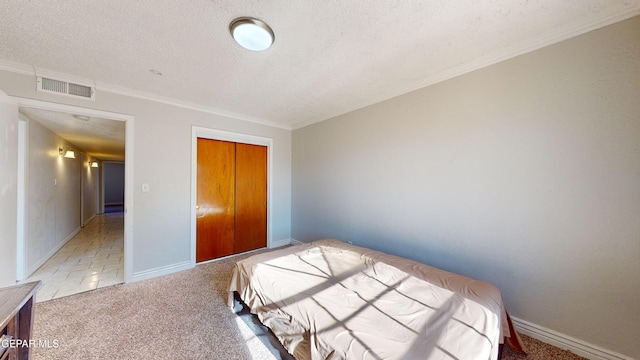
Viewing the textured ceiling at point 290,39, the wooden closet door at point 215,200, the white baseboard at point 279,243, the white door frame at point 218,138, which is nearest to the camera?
the textured ceiling at point 290,39

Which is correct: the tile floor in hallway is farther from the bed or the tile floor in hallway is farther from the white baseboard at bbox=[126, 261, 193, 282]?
the bed

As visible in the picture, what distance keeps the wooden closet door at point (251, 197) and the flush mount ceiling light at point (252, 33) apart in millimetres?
2297

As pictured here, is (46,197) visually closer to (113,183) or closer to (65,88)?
(65,88)

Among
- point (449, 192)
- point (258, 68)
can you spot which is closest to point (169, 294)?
point (258, 68)

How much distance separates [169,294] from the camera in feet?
7.91

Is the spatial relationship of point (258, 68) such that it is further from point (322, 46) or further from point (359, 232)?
point (359, 232)

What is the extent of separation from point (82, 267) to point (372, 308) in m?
4.13

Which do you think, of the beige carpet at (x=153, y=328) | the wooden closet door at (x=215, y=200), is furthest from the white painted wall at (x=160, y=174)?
the beige carpet at (x=153, y=328)

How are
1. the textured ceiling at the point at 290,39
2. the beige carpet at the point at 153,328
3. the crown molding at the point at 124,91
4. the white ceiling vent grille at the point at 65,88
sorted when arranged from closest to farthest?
1. the textured ceiling at the point at 290,39
2. the beige carpet at the point at 153,328
3. the crown molding at the point at 124,91
4. the white ceiling vent grille at the point at 65,88

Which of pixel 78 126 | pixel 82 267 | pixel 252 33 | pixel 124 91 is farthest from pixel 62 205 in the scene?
pixel 252 33

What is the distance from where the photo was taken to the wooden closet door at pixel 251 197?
380 centimetres

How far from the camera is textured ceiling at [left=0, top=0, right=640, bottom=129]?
1431mm

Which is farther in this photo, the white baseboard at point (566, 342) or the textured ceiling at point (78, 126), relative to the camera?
the textured ceiling at point (78, 126)

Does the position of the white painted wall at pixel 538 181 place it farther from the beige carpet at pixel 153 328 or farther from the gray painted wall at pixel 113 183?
the gray painted wall at pixel 113 183
